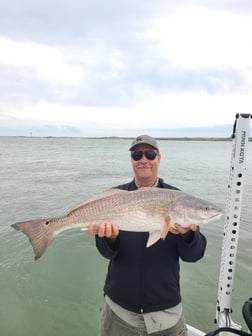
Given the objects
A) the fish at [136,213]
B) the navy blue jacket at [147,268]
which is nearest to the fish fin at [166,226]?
the fish at [136,213]

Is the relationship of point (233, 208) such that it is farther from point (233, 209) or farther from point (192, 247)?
point (192, 247)

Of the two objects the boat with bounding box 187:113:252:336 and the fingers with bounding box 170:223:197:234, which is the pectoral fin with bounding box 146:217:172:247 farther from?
the boat with bounding box 187:113:252:336

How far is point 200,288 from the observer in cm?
695

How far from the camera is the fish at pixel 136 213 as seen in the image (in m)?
3.08

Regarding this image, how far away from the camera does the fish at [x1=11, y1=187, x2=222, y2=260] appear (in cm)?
308

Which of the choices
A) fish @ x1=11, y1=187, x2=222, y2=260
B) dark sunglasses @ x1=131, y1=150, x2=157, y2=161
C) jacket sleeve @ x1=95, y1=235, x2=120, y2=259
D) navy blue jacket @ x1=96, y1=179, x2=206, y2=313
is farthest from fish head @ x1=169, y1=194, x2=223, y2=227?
jacket sleeve @ x1=95, y1=235, x2=120, y2=259

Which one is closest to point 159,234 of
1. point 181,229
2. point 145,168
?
point 181,229

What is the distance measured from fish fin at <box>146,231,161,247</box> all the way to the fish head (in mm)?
227

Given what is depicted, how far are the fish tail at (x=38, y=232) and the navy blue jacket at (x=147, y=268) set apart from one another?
562 millimetres

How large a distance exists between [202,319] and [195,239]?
3.83m

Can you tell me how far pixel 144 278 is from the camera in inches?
119

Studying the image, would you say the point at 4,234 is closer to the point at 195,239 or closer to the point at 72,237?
the point at 72,237

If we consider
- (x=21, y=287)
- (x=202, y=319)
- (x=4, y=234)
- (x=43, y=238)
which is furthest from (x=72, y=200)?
(x=43, y=238)

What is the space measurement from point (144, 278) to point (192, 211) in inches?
31.8
